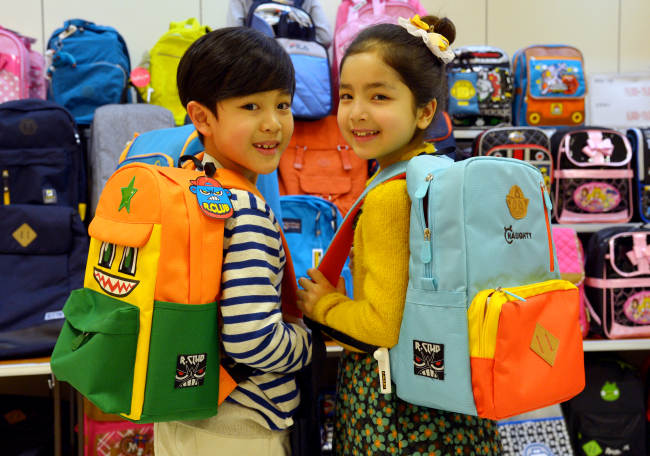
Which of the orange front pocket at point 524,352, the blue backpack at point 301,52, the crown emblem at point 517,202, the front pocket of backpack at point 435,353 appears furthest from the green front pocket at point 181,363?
the blue backpack at point 301,52

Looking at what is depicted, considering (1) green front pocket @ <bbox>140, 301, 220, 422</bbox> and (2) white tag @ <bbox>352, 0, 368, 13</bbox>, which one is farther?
(2) white tag @ <bbox>352, 0, 368, 13</bbox>

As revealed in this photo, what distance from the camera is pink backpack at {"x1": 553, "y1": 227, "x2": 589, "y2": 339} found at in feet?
6.25

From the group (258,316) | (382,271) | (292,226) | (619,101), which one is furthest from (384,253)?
(619,101)

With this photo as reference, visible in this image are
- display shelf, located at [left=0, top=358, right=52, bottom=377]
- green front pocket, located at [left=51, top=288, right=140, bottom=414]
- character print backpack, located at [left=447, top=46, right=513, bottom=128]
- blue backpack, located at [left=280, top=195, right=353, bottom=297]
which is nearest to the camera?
green front pocket, located at [left=51, top=288, right=140, bottom=414]

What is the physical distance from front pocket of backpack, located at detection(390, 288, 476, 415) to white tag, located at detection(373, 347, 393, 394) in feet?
0.06

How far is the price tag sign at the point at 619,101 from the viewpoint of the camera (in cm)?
253

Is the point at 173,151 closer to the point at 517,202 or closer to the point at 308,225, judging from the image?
the point at 308,225

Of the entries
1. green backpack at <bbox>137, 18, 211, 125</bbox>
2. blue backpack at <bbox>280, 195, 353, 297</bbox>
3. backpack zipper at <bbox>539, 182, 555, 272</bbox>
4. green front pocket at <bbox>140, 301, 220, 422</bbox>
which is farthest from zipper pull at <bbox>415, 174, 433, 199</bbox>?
green backpack at <bbox>137, 18, 211, 125</bbox>

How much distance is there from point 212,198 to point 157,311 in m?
0.21

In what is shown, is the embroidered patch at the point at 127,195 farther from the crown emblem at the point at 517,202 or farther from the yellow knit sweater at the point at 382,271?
the crown emblem at the point at 517,202

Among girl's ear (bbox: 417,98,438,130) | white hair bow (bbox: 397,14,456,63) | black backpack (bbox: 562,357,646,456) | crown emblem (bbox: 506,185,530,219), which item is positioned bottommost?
black backpack (bbox: 562,357,646,456)

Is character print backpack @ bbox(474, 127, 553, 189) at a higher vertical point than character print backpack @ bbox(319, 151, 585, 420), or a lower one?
higher

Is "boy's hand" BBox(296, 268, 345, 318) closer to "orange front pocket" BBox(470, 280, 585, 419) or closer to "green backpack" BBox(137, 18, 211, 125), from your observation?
"orange front pocket" BBox(470, 280, 585, 419)

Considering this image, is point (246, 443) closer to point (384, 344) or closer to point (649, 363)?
point (384, 344)
